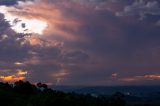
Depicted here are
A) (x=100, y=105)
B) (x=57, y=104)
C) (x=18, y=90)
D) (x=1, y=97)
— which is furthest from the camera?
(x=18, y=90)

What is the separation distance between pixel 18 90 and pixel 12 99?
3235 centimetres

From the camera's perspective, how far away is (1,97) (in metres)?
165

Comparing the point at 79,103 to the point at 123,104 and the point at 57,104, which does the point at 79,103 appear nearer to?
the point at 57,104

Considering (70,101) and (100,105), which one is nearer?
(70,101)

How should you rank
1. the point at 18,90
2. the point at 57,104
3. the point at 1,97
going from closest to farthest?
the point at 57,104, the point at 1,97, the point at 18,90

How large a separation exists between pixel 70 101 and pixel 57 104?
9.76 meters

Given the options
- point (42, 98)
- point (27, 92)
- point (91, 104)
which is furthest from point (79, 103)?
point (27, 92)

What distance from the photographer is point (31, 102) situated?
157000 millimetres

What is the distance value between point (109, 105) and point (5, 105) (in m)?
49.4

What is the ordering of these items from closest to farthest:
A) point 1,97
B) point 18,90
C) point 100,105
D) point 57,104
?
point 57,104, point 1,97, point 100,105, point 18,90

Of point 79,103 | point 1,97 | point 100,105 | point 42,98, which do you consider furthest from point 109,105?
point 1,97

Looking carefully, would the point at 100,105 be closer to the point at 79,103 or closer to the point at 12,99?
the point at 79,103

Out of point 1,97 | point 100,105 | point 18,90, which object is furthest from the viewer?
point 18,90

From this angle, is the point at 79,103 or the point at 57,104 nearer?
the point at 57,104
